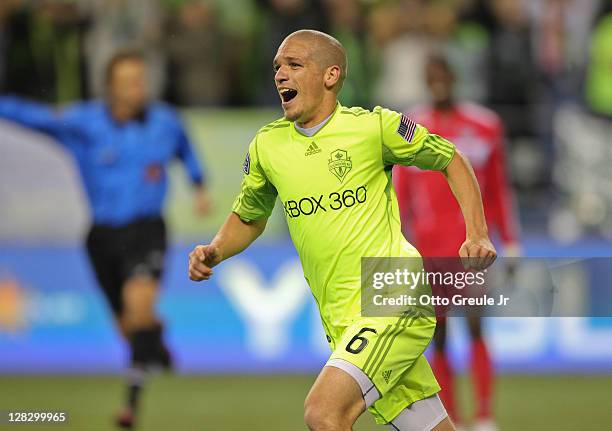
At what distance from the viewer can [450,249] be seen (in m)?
9.77

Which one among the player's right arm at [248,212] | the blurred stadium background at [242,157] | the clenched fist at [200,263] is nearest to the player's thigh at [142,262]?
the blurred stadium background at [242,157]

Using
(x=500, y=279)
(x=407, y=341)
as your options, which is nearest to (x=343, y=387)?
(x=407, y=341)

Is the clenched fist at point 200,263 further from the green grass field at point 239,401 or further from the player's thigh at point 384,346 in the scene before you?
the green grass field at point 239,401

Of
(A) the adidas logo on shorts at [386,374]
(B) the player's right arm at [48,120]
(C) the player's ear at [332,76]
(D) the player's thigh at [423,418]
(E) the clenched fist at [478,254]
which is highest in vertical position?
(C) the player's ear at [332,76]

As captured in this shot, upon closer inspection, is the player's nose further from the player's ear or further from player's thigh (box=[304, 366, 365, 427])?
player's thigh (box=[304, 366, 365, 427])

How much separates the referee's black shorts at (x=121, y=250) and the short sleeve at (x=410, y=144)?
4.70 metres

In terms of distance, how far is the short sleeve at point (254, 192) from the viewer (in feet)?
21.3

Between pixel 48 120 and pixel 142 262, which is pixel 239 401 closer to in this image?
pixel 142 262

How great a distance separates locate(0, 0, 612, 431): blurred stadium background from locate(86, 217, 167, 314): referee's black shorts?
159cm

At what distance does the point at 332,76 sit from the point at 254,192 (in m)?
0.66

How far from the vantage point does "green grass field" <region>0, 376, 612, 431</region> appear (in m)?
10.1

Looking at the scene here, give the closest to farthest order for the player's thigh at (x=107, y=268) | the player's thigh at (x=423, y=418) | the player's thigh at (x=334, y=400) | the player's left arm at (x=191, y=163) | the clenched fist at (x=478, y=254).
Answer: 1. the player's thigh at (x=334, y=400)
2. the clenched fist at (x=478, y=254)
3. the player's thigh at (x=423, y=418)
4. the player's thigh at (x=107, y=268)
5. the player's left arm at (x=191, y=163)

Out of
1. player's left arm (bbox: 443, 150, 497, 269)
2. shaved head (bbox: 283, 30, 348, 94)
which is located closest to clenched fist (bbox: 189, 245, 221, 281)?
shaved head (bbox: 283, 30, 348, 94)

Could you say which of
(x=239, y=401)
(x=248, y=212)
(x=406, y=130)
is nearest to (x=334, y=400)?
(x=248, y=212)
